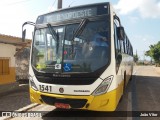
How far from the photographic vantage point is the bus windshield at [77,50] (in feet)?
20.5

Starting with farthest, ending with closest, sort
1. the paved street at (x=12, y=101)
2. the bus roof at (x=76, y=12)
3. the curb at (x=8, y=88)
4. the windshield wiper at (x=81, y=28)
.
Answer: the curb at (x=8, y=88)
the paved street at (x=12, y=101)
the bus roof at (x=76, y=12)
the windshield wiper at (x=81, y=28)

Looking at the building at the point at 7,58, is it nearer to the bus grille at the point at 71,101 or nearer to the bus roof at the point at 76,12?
the bus roof at the point at 76,12

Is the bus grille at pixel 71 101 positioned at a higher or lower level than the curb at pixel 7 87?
higher

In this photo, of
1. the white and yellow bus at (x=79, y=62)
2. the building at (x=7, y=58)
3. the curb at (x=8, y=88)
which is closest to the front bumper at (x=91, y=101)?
the white and yellow bus at (x=79, y=62)

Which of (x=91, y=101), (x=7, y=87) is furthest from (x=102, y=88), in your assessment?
(x=7, y=87)

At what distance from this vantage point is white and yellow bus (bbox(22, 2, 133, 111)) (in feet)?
20.2

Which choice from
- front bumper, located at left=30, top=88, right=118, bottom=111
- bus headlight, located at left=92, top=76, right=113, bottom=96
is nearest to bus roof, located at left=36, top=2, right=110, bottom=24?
bus headlight, located at left=92, top=76, right=113, bottom=96

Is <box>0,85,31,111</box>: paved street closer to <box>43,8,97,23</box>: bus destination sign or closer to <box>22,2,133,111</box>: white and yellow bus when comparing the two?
<box>22,2,133,111</box>: white and yellow bus

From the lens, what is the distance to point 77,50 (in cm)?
645

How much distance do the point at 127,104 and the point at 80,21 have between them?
4269mm

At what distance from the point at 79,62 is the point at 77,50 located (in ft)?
1.19

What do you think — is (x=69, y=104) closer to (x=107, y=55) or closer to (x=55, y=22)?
(x=107, y=55)

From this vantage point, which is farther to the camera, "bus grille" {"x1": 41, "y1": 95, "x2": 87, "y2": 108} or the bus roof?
the bus roof

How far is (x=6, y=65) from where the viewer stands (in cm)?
1336
